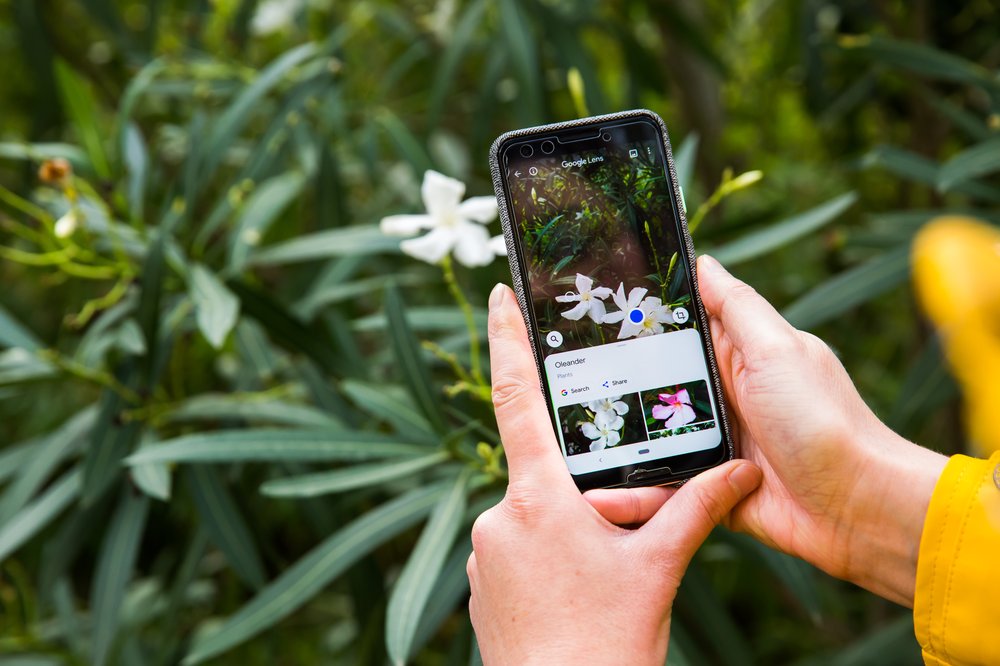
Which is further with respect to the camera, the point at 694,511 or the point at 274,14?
the point at 274,14

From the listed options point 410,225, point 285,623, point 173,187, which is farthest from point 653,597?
point 285,623

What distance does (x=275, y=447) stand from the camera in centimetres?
94

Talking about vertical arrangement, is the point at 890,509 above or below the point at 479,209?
below

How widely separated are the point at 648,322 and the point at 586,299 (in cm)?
6

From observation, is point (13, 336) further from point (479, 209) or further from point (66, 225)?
point (479, 209)

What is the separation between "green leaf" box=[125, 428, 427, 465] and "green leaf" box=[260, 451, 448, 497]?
2cm

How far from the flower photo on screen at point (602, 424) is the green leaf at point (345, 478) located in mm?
233

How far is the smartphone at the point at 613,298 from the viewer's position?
29.0 inches

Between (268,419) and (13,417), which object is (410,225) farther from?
(13,417)

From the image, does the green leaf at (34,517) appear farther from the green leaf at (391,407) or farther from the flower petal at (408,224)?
the flower petal at (408,224)

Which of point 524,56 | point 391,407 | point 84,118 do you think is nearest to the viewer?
point 391,407

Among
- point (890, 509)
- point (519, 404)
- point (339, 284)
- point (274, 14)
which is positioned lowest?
point (890, 509)

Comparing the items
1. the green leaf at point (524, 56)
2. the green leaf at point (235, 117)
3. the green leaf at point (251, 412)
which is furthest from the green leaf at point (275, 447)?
the green leaf at point (524, 56)

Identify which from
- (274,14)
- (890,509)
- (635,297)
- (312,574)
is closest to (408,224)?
(635,297)
